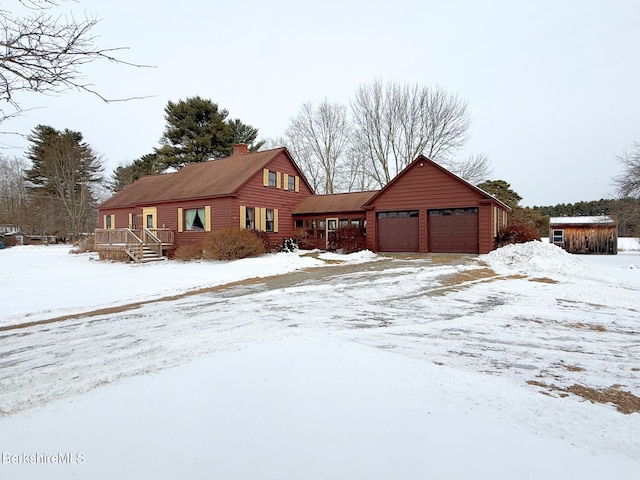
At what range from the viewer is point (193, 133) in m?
34.0

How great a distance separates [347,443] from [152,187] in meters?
26.5

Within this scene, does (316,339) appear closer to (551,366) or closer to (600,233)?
(551,366)

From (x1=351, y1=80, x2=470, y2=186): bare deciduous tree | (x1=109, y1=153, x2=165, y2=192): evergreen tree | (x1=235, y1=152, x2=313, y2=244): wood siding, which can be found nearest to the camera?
(x1=235, y1=152, x2=313, y2=244): wood siding

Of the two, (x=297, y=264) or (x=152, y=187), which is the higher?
(x=152, y=187)

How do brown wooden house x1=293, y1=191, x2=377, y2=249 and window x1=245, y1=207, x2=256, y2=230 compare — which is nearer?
window x1=245, y1=207, x2=256, y2=230

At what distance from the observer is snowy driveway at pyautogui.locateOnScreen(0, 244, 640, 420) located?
349 centimetres

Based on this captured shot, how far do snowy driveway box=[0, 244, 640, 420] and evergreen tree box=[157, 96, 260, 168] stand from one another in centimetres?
2875

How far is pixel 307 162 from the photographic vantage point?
35.6m

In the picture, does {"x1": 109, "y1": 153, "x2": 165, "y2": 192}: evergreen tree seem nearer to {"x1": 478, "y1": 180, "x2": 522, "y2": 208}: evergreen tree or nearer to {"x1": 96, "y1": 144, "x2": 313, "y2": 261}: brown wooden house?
{"x1": 96, "y1": 144, "x2": 313, "y2": 261}: brown wooden house

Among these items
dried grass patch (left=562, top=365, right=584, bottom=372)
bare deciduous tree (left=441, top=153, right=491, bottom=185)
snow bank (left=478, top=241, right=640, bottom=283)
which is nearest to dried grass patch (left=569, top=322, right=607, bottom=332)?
dried grass patch (left=562, top=365, right=584, bottom=372)

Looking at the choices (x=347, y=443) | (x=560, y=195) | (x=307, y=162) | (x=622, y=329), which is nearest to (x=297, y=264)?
(x=622, y=329)

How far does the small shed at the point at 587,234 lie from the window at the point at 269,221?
23.8 m

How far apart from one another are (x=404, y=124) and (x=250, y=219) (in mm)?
17754

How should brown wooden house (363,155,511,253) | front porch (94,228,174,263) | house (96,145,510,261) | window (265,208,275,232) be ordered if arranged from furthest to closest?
1. window (265,208,275,232)
2. front porch (94,228,174,263)
3. house (96,145,510,261)
4. brown wooden house (363,155,511,253)
